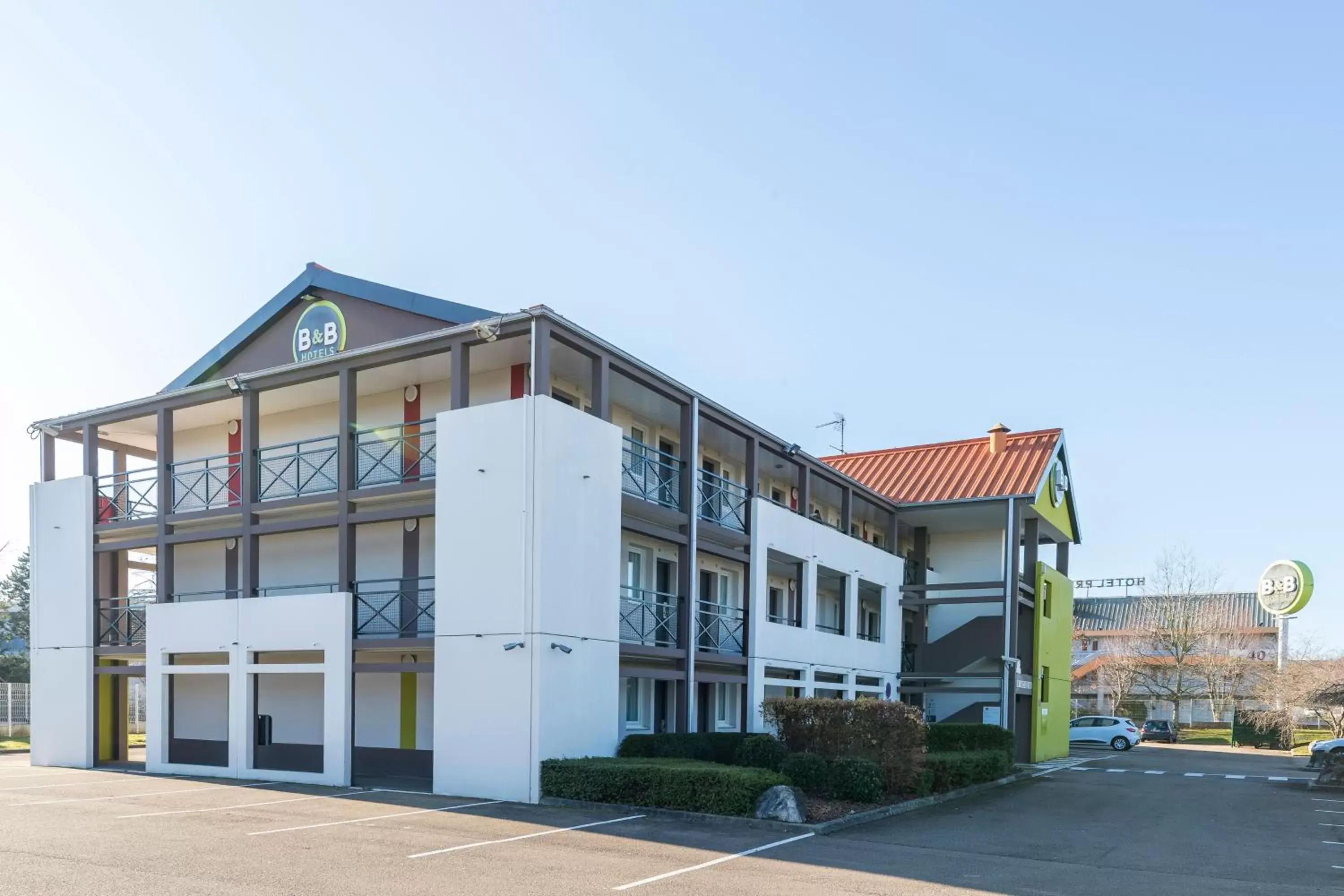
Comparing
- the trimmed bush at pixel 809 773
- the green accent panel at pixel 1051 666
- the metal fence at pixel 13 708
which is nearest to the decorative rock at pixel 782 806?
the trimmed bush at pixel 809 773

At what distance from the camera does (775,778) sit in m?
14.6

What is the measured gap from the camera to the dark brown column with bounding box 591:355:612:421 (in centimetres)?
1786

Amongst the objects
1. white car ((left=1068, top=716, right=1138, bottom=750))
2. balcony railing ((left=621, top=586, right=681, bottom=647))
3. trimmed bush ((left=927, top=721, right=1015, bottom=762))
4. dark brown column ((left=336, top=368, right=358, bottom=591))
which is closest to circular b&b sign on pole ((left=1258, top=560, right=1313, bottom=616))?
white car ((left=1068, top=716, right=1138, bottom=750))

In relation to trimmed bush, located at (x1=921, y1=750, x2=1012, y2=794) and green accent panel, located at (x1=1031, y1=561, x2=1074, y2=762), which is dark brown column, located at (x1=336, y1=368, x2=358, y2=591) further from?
green accent panel, located at (x1=1031, y1=561, x2=1074, y2=762)

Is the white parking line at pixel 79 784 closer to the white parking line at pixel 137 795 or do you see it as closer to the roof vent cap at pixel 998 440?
the white parking line at pixel 137 795

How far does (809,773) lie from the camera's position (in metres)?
16.2

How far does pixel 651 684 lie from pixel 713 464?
612cm

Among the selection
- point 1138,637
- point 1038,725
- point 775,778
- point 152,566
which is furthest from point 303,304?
point 1138,637

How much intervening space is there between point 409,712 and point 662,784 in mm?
6564

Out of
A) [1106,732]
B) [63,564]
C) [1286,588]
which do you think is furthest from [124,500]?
[1286,588]

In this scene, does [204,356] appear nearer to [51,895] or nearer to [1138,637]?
[51,895]

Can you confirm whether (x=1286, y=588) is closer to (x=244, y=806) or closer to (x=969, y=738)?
(x=969, y=738)

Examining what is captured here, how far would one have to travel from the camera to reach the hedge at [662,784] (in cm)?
1426

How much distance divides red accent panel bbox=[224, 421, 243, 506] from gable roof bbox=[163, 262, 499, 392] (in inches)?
53.9
